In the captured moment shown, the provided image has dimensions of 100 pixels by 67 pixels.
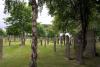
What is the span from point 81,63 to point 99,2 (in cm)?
Result: 765

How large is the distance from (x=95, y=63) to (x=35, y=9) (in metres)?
8.66

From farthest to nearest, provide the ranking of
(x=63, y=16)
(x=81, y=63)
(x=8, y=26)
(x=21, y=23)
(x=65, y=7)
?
1. (x=8, y=26)
2. (x=21, y=23)
3. (x=63, y=16)
4. (x=65, y=7)
5. (x=81, y=63)

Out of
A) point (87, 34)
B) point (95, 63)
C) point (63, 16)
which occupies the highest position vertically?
point (63, 16)

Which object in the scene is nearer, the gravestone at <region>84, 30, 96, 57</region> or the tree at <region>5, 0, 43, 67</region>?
the tree at <region>5, 0, 43, 67</region>

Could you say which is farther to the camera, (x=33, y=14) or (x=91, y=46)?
(x=91, y=46)

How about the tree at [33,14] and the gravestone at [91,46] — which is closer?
the tree at [33,14]

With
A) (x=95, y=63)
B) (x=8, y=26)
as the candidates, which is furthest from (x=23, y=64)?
(x=8, y=26)

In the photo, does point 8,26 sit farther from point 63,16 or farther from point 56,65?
point 56,65

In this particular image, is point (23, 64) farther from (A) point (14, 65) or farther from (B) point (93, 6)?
(B) point (93, 6)

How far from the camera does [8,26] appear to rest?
5594 centimetres

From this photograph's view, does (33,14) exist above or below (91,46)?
above

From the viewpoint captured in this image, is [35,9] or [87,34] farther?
[87,34]

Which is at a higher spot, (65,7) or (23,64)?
(65,7)

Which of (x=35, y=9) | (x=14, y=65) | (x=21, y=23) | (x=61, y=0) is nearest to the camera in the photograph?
(x=35, y=9)
